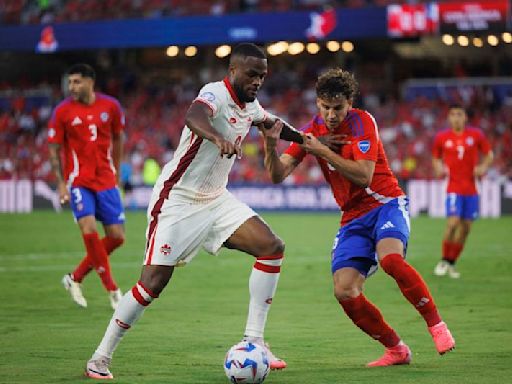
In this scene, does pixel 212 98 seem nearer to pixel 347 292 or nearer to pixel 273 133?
pixel 273 133

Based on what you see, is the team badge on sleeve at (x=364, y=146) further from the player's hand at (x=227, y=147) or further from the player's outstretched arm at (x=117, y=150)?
the player's outstretched arm at (x=117, y=150)

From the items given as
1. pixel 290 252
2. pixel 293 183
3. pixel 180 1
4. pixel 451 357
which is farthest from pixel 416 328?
pixel 180 1

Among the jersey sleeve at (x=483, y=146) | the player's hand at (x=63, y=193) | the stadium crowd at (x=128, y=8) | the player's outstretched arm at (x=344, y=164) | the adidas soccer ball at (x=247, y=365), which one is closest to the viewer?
the adidas soccer ball at (x=247, y=365)

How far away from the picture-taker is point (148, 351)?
9.35 m

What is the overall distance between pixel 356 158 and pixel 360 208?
1.47 ft

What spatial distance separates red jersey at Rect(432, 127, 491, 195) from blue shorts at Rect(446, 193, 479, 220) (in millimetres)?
74

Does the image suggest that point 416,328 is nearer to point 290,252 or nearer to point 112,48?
point 290,252

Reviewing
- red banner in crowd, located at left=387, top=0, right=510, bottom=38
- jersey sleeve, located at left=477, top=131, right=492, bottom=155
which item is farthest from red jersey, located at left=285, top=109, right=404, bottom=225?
red banner in crowd, located at left=387, top=0, right=510, bottom=38

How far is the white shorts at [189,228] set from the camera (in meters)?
8.16

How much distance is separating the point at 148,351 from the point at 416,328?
2850 millimetres

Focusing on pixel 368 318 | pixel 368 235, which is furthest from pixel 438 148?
pixel 368 318

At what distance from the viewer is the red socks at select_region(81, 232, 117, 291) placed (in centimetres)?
1241

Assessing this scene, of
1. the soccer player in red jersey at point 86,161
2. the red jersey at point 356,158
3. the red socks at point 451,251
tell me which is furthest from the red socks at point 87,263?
the red socks at point 451,251

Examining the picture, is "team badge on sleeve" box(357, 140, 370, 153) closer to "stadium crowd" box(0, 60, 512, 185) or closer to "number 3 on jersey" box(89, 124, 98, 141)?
"number 3 on jersey" box(89, 124, 98, 141)
